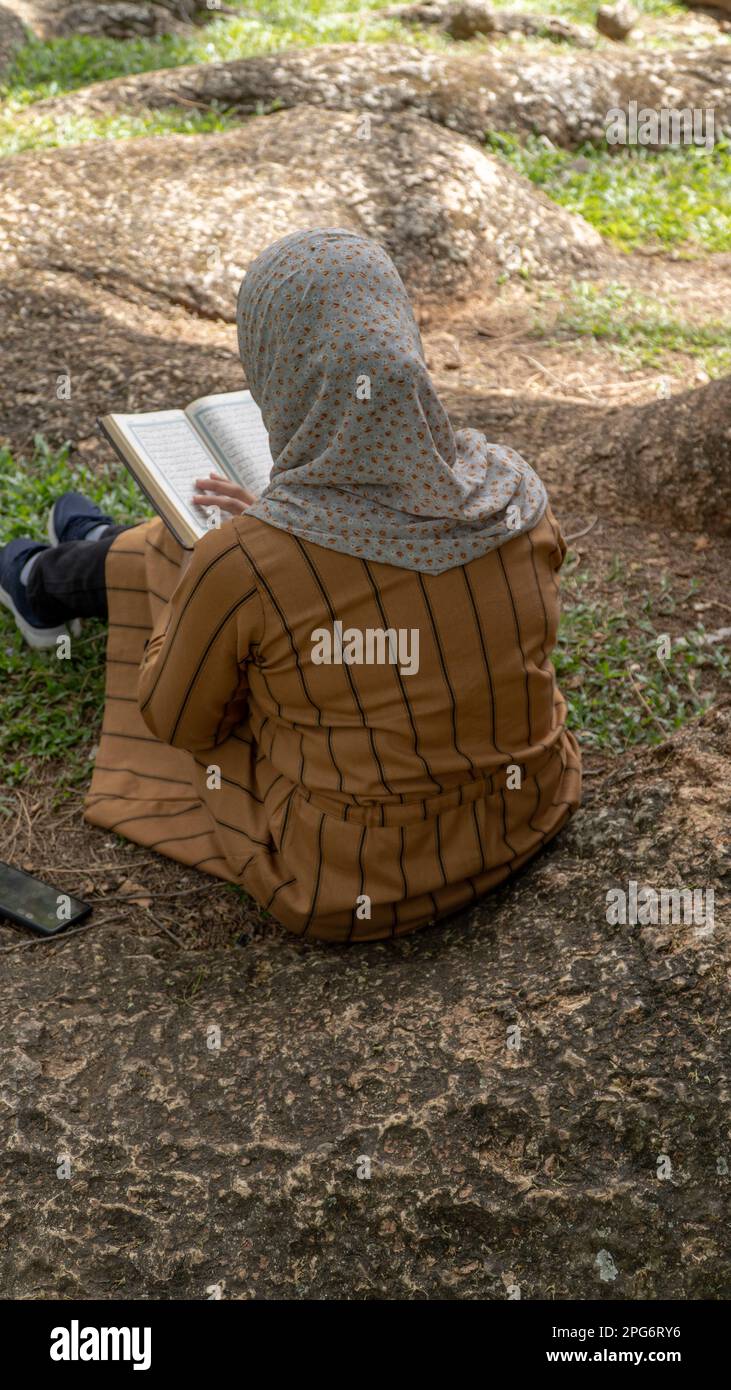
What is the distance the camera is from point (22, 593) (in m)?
3.36

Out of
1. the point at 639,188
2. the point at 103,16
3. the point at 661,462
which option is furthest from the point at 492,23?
the point at 661,462

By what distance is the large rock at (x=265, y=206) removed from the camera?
5531mm

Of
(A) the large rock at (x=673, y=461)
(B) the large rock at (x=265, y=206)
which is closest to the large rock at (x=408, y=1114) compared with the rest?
(A) the large rock at (x=673, y=461)

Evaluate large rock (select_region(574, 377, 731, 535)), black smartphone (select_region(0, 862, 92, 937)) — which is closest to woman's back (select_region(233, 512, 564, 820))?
black smartphone (select_region(0, 862, 92, 937))

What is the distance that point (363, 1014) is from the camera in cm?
221

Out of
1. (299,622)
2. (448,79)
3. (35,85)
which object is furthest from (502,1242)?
(35,85)

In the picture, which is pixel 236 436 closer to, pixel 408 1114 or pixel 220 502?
pixel 220 502

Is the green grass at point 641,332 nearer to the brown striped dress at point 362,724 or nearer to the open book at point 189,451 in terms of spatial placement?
the open book at point 189,451

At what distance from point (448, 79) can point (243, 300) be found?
5828 mm

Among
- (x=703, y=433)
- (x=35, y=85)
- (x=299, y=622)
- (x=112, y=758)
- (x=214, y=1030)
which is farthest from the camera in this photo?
(x=35, y=85)

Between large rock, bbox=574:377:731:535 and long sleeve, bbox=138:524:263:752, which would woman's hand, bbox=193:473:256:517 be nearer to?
long sleeve, bbox=138:524:263:752

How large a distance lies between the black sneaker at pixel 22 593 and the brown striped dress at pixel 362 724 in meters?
0.90

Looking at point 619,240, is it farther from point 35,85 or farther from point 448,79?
point 35,85

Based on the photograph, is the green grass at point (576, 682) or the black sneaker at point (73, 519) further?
the black sneaker at point (73, 519)
